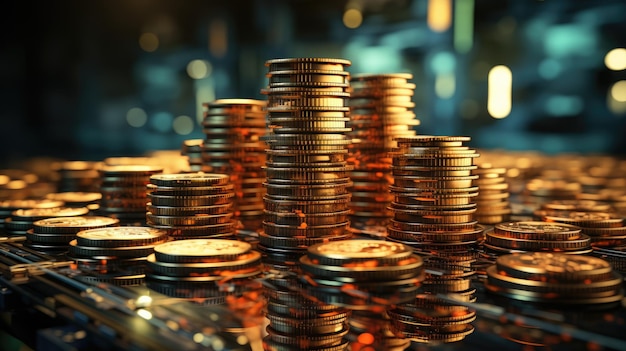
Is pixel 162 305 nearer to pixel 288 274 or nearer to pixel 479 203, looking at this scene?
pixel 288 274

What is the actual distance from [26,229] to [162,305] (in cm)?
128

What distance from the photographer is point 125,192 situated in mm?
2846

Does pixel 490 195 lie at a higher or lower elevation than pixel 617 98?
lower

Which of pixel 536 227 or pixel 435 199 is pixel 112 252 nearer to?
pixel 435 199

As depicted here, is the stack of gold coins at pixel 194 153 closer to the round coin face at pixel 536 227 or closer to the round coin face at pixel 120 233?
the round coin face at pixel 120 233

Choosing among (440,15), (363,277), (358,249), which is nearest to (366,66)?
(440,15)

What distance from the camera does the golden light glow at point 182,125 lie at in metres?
8.24

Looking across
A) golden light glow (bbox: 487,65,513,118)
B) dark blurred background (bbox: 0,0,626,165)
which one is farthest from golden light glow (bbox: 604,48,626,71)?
golden light glow (bbox: 487,65,513,118)

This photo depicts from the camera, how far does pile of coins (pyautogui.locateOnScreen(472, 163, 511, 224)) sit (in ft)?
8.84

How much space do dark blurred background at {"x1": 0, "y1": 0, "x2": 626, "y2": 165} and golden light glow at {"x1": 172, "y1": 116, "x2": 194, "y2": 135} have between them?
0.01 meters

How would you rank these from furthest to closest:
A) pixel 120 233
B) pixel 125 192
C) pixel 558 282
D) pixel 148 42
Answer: pixel 148 42
pixel 125 192
pixel 120 233
pixel 558 282

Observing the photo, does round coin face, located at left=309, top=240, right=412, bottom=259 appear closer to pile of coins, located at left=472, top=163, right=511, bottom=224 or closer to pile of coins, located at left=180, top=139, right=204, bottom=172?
pile of coins, located at left=472, top=163, right=511, bottom=224

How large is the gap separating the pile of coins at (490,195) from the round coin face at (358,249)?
3.15 ft

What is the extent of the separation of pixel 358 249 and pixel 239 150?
1.09 meters
